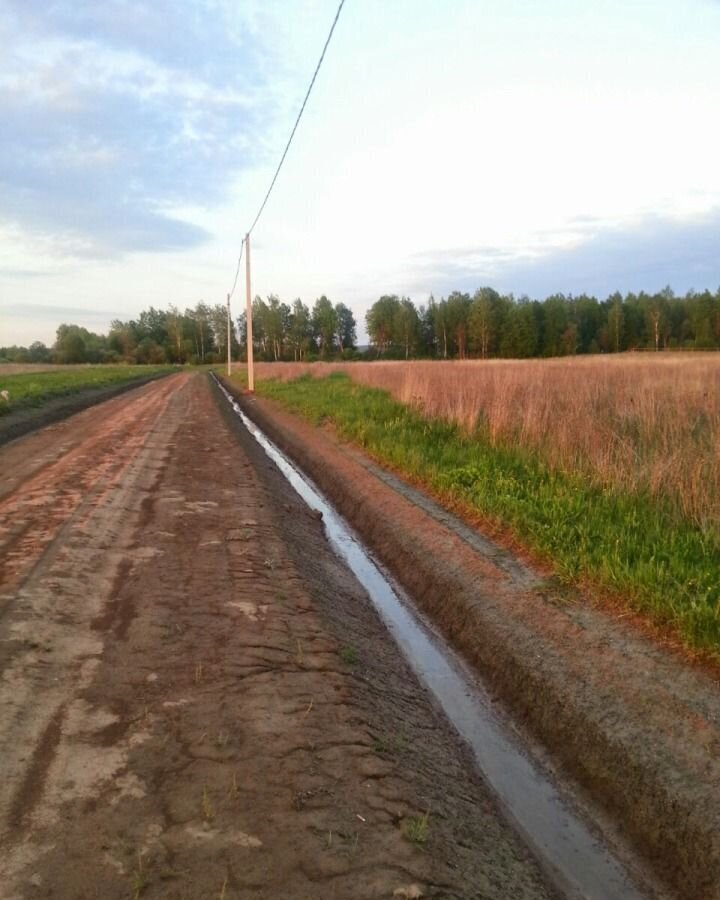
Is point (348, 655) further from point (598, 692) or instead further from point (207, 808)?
point (207, 808)

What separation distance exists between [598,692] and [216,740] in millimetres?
2241

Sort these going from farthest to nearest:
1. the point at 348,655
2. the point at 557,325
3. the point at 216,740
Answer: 1. the point at 557,325
2. the point at 348,655
3. the point at 216,740

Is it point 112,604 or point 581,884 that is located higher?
point 112,604

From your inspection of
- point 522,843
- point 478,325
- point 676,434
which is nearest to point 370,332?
point 478,325

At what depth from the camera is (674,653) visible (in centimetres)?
452

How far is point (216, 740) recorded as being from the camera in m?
3.46

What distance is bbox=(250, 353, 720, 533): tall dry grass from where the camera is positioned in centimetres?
735

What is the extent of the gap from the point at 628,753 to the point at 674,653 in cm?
105

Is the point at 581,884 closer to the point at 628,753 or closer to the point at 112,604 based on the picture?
the point at 628,753

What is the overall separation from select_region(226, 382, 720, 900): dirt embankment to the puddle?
0.17 meters

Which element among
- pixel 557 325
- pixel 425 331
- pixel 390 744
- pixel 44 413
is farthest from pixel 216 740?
pixel 425 331

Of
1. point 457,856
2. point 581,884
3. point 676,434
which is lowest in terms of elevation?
point 581,884

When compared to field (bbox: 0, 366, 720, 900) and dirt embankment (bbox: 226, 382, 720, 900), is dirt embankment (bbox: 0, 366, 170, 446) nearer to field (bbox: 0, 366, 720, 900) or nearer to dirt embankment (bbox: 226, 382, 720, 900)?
field (bbox: 0, 366, 720, 900)

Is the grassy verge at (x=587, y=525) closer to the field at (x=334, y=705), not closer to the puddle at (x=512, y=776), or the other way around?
the field at (x=334, y=705)
